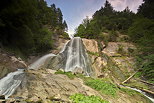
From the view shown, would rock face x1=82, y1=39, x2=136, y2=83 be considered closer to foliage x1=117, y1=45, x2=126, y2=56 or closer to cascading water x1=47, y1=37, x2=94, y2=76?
foliage x1=117, y1=45, x2=126, y2=56

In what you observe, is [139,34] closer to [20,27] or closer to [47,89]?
[47,89]

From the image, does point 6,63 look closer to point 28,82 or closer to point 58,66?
point 28,82

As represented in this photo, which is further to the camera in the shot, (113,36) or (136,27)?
(113,36)

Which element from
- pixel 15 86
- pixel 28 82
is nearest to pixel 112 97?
pixel 28 82

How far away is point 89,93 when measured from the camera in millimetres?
5863

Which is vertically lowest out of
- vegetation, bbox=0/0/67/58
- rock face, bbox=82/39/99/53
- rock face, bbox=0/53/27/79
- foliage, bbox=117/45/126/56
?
rock face, bbox=0/53/27/79

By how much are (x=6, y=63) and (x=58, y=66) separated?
5266mm

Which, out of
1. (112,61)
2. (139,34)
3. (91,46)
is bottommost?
(112,61)

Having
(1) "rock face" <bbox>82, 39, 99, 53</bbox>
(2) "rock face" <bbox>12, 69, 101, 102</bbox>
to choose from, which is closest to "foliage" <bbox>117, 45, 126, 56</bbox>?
(1) "rock face" <bbox>82, 39, 99, 53</bbox>

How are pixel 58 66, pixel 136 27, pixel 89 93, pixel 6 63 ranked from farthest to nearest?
pixel 136 27, pixel 58 66, pixel 6 63, pixel 89 93

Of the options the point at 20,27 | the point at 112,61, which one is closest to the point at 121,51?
the point at 112,61

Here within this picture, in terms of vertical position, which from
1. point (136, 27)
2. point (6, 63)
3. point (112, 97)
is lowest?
point (112, 97)

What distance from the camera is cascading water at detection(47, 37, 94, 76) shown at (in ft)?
40.3

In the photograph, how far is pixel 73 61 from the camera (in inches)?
530
